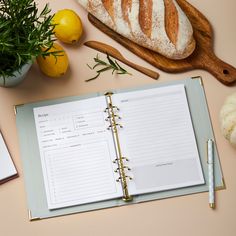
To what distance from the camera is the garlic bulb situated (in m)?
0.97

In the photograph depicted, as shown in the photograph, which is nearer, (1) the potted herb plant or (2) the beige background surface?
(1) the potted herb plant

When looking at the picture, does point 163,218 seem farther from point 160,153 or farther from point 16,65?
point 16,65

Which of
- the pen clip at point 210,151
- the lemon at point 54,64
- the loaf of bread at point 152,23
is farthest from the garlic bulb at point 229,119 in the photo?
the lemon at point 54,64

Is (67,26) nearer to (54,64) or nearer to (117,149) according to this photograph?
(54,64)

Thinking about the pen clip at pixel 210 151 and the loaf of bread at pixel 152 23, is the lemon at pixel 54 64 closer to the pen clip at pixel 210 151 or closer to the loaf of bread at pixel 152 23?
the loaf of bread at pixel 152 23

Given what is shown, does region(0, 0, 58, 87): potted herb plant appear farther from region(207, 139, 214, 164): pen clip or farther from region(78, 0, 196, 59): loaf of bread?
region(207, 139, 214, 164): pen clip

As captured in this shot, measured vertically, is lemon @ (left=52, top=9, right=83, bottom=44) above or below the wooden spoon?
above

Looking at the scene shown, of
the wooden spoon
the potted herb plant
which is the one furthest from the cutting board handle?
the potted herb plant

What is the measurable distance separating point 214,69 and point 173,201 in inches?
12.2

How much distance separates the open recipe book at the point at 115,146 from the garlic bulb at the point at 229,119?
70mm

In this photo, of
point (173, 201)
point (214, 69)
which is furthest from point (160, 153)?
point (214, 69)

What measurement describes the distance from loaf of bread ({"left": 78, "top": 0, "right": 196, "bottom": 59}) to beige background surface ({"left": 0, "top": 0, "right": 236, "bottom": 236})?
0.05m

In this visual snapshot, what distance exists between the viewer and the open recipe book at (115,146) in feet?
3.27

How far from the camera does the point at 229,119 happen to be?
0.98 m
